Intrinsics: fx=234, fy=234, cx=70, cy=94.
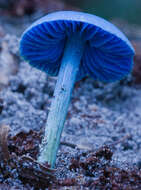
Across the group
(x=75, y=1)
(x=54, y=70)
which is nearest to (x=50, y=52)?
(x=54, y=70)

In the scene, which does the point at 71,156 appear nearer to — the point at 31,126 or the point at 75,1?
the point at 31,126

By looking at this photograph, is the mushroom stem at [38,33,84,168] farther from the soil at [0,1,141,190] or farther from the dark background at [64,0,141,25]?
the dark background at [64,0,141,25]

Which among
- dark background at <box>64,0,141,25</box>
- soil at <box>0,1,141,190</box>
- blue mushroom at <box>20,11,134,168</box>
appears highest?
dark background at <box>64,0,141,25</box>

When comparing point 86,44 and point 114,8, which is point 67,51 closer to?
point 86,44

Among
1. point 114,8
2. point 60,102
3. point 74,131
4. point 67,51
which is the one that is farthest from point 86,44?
point 114,8

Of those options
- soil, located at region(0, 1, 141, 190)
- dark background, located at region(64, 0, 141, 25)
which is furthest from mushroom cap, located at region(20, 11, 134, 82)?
dark background, located at region(64, 0, 141, 25)

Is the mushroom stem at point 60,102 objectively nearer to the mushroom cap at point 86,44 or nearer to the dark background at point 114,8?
the mushroom cap at point 86,44
